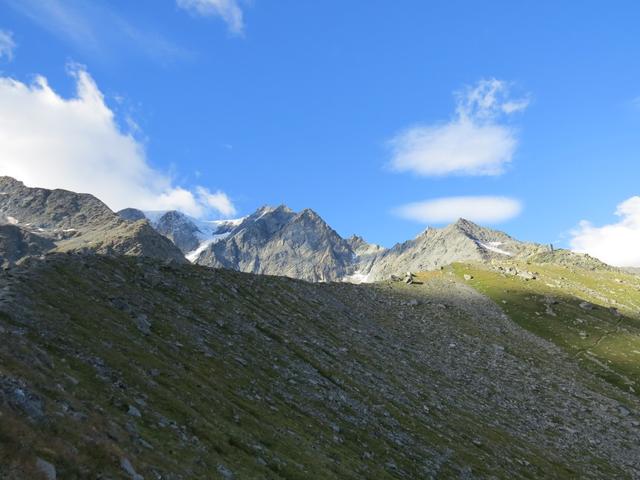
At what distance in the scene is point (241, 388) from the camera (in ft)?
123

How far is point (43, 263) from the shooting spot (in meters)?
41.0

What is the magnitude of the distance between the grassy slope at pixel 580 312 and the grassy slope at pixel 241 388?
26201 millimetres

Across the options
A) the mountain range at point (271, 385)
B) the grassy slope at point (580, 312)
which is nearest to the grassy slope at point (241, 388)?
the mountain range at point (271, 385)

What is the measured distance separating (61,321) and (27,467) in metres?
17.8

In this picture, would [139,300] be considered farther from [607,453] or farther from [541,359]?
[541,359]

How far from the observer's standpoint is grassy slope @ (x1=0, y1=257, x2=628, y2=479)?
820 inches

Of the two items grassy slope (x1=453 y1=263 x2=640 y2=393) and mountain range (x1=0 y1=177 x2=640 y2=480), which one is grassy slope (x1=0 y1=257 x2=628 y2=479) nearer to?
mountain range (x1=0 y1=177 x2=640 y2=480)

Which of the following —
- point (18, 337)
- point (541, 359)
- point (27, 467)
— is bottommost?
point (27, 467)

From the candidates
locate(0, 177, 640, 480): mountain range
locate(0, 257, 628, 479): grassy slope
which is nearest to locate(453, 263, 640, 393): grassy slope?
locate(0, 177, 640, 480): mountain range

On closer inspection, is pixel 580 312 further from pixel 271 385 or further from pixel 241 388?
pixel 241 388

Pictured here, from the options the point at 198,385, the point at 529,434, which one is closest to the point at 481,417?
the point at 529,434

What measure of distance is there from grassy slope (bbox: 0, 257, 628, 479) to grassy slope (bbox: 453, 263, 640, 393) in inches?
1032

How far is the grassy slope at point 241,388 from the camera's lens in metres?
20.8

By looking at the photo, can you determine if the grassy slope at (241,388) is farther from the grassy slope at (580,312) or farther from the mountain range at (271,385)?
the grassy slope at (580,312)
